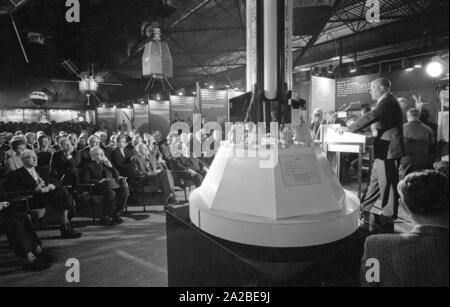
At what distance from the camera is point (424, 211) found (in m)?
1.17

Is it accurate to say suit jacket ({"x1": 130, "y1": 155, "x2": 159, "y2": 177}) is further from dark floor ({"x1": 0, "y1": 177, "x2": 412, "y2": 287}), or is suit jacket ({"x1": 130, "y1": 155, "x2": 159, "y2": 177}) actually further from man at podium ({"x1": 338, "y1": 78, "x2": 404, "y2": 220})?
man at podium ({"x1": 338, "y1": 78, "x2": 404, "y2": 220})

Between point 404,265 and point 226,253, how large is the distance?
2.74 ft

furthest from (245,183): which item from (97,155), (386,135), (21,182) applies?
(97,155)

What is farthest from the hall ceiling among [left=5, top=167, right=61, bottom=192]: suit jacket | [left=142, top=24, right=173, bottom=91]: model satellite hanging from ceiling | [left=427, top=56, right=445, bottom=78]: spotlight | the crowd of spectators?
[left=427, top=56, right=445, bottom=78]: spotlight

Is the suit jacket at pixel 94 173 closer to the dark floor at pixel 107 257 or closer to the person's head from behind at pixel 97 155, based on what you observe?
the person's head from behind at pixel 97 155

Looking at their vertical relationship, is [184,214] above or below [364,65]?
below

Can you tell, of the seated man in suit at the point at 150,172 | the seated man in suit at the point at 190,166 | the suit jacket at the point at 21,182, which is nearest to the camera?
the suit jacket at the point at 21,182

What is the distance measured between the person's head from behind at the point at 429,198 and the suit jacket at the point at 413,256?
0.04m

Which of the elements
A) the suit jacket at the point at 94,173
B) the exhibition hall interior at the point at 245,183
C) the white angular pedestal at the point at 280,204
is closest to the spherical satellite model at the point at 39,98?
the exhibition hall interior at the point at 245,183

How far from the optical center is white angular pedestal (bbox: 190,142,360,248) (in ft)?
5.48

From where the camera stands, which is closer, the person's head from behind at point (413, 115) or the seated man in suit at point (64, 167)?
the person's head from behind at point (413, 115)

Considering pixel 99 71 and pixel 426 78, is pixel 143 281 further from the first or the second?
pixel 426 78

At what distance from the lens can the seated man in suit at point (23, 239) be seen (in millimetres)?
2871

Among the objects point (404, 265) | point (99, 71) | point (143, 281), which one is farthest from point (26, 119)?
point (404, 265)
